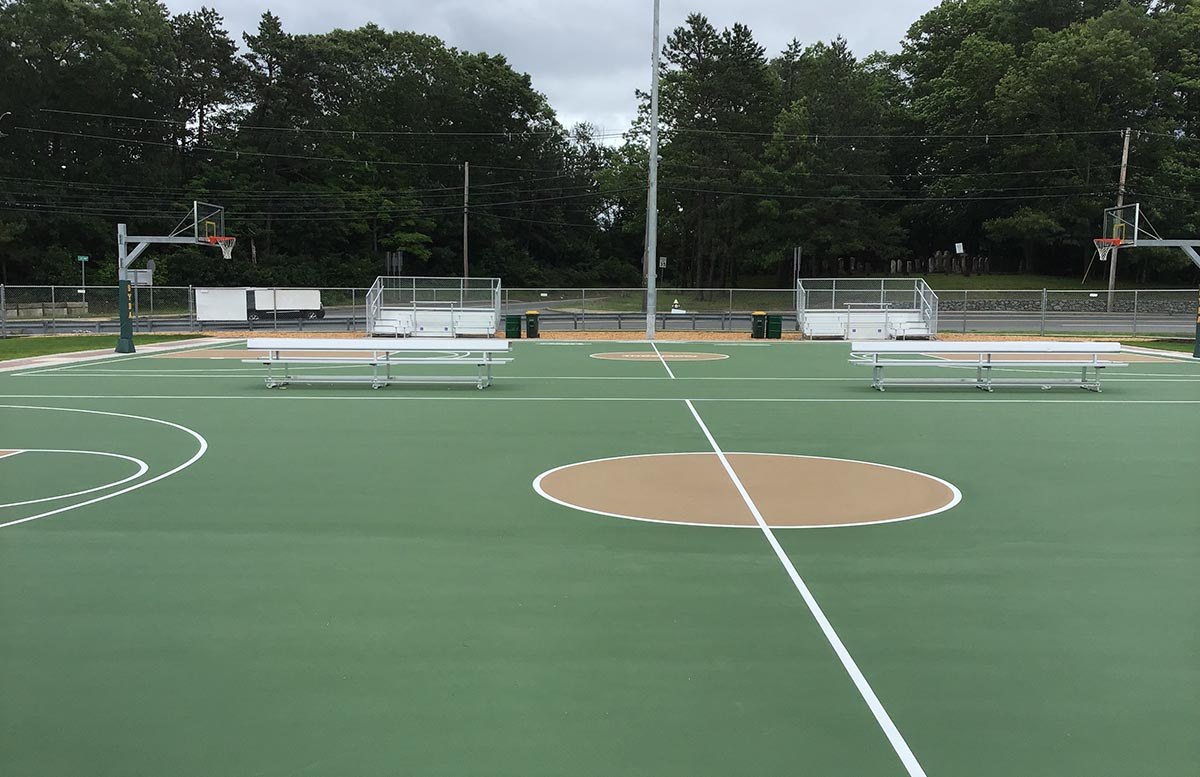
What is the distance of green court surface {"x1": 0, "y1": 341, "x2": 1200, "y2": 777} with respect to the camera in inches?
162

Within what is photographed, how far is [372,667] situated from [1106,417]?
42.6 feet

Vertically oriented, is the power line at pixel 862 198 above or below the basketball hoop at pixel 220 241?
above

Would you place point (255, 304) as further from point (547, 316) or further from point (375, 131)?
point (375, 131)

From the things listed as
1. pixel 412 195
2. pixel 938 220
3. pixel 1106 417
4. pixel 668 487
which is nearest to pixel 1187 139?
pixel 938 220

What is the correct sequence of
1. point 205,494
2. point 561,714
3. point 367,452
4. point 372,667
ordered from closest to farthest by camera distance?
point 561,714
point 372,667
point 205,494
point 367,452

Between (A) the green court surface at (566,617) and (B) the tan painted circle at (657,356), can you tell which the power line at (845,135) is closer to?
(B) the tan painted circle at (657,356)

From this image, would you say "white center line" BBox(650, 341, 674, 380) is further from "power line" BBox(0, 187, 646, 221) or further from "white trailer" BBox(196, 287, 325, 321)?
"power line" BBox(0, 187, 646, 221)

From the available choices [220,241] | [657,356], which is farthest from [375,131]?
[657,356]

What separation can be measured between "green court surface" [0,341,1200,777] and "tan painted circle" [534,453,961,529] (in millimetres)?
135

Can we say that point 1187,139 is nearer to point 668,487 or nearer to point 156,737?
point 668,487

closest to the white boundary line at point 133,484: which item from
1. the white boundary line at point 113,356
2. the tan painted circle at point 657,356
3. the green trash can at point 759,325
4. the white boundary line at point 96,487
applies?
the white boundary line at point 96,487

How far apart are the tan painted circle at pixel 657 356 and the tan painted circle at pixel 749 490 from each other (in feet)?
46.5

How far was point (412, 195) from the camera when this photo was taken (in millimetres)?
74750

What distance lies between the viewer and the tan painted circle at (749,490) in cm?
830
